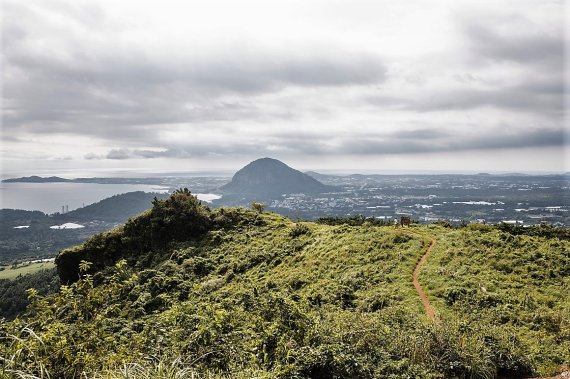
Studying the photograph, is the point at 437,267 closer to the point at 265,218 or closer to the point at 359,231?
the point at 359,231

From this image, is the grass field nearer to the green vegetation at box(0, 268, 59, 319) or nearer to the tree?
the green vegetation at box(0, 268, 59, 319)

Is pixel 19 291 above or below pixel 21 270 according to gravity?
above

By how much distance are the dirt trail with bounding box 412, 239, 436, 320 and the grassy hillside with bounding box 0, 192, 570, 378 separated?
1.06ft

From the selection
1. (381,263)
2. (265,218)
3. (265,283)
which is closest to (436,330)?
(381,263)

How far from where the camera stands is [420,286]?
17797 mm

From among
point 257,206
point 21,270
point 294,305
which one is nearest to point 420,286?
point 294,305

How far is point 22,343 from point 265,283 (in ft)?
59.3

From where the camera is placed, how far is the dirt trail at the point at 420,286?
14820 mm

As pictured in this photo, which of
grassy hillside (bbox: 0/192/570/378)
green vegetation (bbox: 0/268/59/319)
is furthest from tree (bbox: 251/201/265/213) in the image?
green vegetation (bbox: 0/268/59/319)

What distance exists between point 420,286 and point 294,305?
36.7 ft

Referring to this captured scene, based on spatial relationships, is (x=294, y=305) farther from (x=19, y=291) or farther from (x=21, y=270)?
(x=21, y=270)

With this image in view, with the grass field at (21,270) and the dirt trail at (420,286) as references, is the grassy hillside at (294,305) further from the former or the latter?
the grass field at (21,270)

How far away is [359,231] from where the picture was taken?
92.0 feet

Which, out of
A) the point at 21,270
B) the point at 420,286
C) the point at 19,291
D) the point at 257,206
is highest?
the point at 257,206
